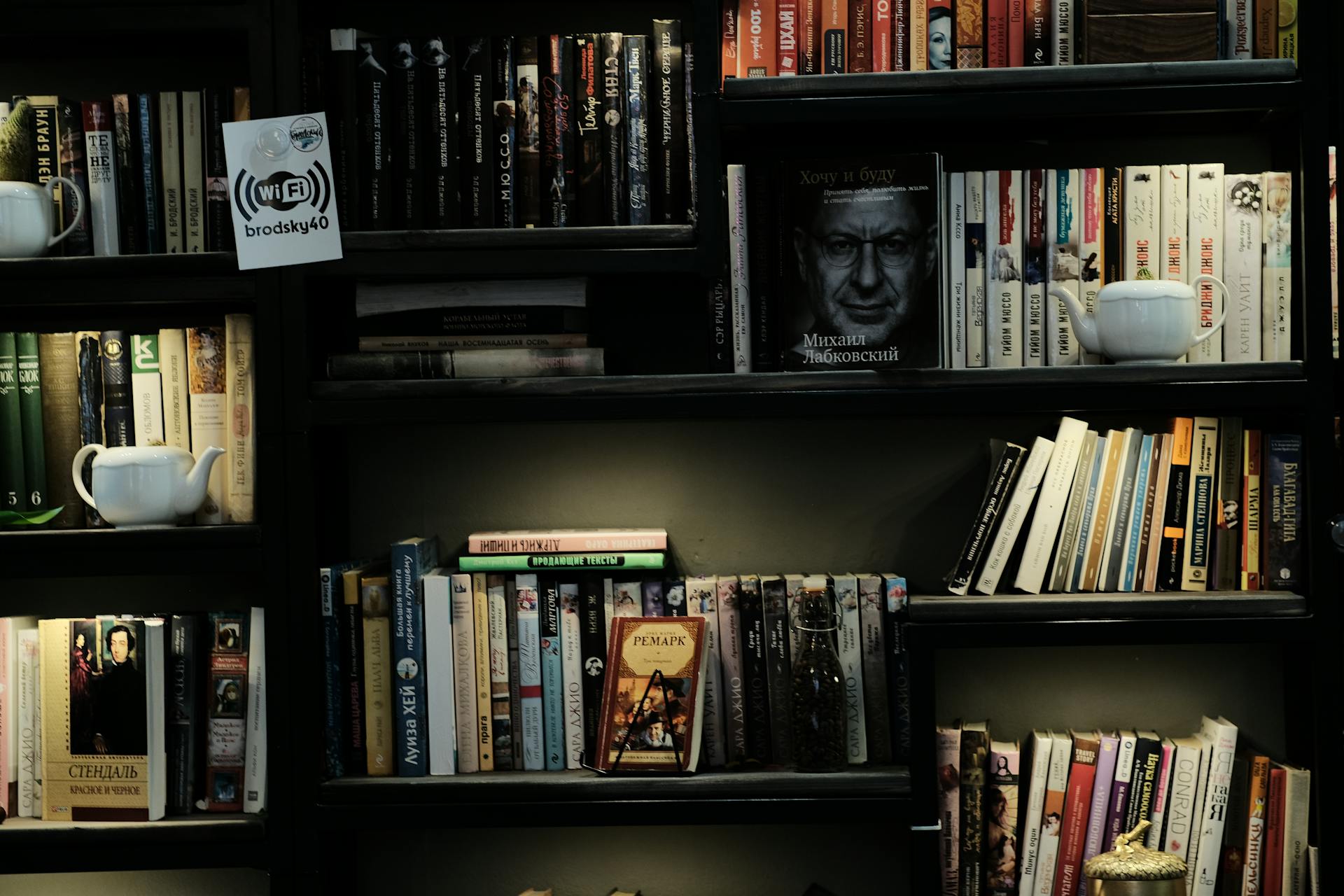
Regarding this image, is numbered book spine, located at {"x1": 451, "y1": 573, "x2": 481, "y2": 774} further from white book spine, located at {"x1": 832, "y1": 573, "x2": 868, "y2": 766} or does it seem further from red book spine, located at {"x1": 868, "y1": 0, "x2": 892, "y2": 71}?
red book spine, located at {"x1": 868, "y1": 0, "x2": 892, "y2": 71}

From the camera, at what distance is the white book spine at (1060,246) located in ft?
4.95

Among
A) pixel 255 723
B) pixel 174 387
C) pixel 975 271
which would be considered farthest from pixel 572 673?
pixel 975 271

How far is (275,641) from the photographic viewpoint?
4.92 ft

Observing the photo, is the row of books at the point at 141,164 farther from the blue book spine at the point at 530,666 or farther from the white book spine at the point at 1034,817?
the white book spine at the point at 1034,817

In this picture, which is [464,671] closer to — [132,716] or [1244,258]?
[132,716]

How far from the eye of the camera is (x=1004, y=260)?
4.94ft

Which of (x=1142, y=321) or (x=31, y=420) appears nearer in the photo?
(x=1142, y=321)

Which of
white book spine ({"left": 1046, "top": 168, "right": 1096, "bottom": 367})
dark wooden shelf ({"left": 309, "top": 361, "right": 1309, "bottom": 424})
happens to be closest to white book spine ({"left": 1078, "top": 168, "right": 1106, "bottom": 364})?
white book spine ({"left": 1046, "top": 168, "right": 1096, "bottom": 367})

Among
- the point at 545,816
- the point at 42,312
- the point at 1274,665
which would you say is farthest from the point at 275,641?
the point at 1274,665

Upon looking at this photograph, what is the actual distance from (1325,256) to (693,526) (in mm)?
971

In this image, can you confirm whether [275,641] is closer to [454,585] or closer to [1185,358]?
[454,585]

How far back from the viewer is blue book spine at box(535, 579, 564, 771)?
153cm

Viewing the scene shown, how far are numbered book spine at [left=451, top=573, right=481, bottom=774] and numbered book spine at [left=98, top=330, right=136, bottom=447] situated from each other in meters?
0.52

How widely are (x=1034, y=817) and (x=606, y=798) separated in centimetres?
60
